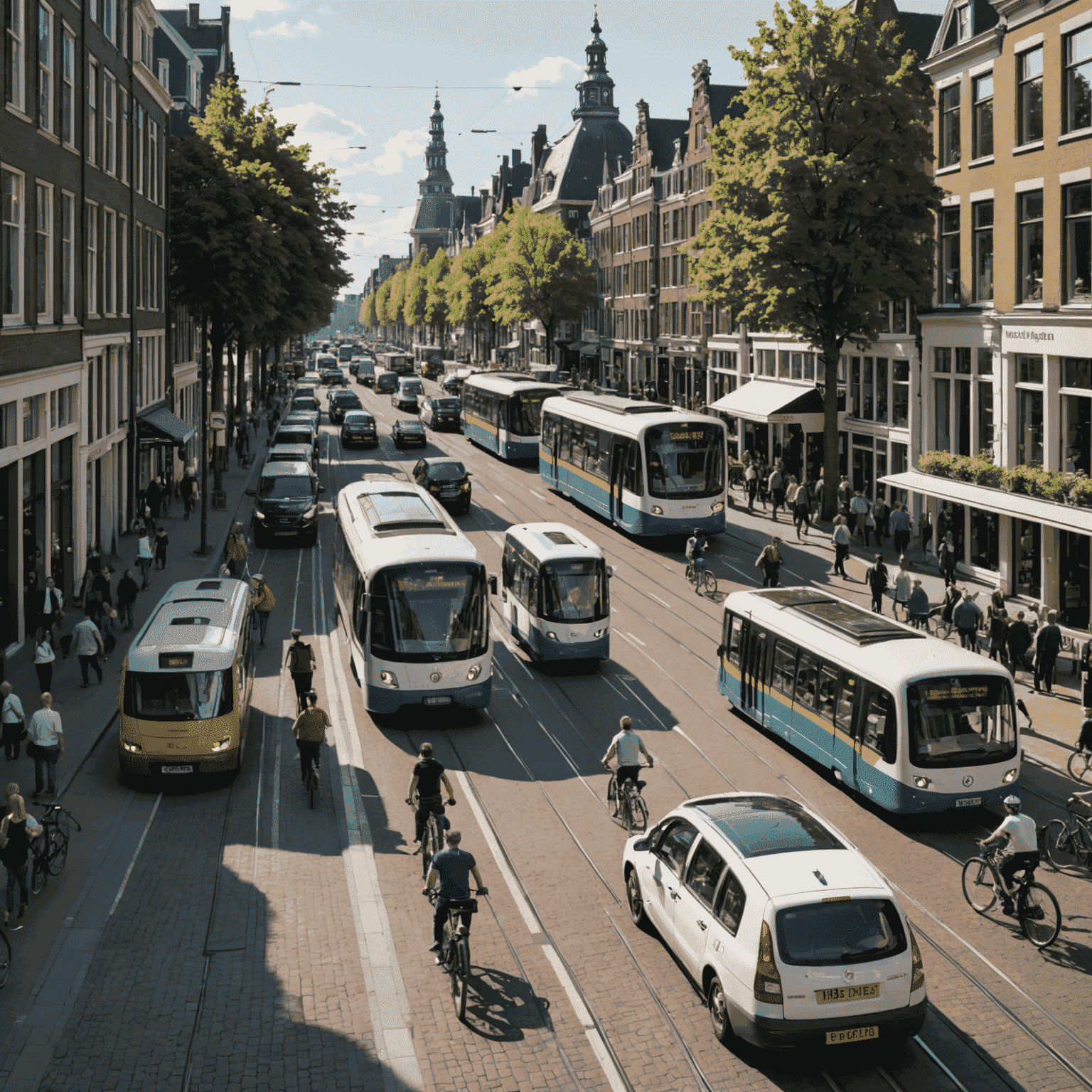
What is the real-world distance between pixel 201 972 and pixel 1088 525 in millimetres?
21886

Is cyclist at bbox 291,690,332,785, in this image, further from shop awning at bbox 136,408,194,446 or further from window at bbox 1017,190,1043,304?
shop awning at bbox 136,408,194,446

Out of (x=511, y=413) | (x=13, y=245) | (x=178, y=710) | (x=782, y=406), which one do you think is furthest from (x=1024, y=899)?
(x=511, y=413)

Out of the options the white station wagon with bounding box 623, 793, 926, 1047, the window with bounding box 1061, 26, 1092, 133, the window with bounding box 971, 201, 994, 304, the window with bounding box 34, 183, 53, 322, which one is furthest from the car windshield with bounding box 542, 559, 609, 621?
the window with bounding box 971, 201, 994, 304

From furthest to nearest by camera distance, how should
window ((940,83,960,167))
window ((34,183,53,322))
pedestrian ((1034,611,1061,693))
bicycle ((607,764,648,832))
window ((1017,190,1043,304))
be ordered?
window ((940,83,960,167))
window ((1017,190,1043,304))
window ((34,183,53,322))
pedestrian ((1034,611,1061,693))
bicycle ((607,764,648,832))

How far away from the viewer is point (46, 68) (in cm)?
2848

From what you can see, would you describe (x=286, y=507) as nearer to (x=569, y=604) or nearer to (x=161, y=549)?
(x=161, y=549)

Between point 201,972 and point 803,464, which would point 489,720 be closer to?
point 201,972

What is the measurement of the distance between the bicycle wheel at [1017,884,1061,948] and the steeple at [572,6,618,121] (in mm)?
116158

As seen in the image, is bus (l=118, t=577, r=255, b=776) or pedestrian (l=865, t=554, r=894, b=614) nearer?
bus (l=118, t=577, r=255, b=776)

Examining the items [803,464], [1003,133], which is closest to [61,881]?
[1003,133]

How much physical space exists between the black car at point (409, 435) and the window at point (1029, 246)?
36.6 metres

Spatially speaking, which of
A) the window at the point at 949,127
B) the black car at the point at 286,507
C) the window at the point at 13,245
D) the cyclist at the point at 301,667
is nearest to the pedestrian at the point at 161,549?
the black car at the point at 286,507

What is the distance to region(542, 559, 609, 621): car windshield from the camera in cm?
2608

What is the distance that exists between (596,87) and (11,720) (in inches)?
4438
